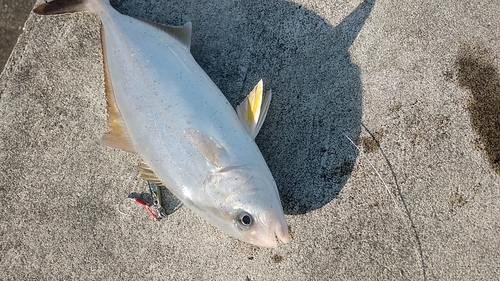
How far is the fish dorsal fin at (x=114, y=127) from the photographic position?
2.31 meters

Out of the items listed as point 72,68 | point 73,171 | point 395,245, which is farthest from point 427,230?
point 72,68

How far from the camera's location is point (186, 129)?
2.11 meters

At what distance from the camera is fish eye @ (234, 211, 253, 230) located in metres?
2.04

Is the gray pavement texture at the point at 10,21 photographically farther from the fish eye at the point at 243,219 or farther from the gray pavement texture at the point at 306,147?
the fish eye at the point at 243,219

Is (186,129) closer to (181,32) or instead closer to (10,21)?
(181,32)

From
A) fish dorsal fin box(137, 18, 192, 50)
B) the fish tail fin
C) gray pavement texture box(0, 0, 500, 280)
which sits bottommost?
gray pavement texture box(0, 0, 500, 280)

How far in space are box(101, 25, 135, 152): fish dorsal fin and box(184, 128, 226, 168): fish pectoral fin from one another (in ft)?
1.44

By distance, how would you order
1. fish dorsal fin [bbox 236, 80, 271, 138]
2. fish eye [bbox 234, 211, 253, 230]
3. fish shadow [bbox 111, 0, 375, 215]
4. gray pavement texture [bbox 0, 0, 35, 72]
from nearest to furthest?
fish eye [bbox 234, 211, 253, 230], fish dorsal fin [bbox 236, 80, 271, 138], fish shadow [bbox 111, 0, 375, 215], gray pavement texture [bbox 0, 0, 35, 72]

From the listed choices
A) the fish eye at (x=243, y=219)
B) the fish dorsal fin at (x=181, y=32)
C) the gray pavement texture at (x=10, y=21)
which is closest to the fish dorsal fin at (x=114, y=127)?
the fish dorsal fin at (x=181, y=32)

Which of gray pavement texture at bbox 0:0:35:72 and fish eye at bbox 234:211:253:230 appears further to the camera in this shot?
gray pavement texture at bbox 0:0:35:72

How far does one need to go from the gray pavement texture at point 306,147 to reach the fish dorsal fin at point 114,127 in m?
0.32

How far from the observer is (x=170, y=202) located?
257 cm

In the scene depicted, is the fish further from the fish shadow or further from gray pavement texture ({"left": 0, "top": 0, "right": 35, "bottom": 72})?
gray pavement texture ({"left": 0, "top": 0, "right": 35, "bottom": 72})

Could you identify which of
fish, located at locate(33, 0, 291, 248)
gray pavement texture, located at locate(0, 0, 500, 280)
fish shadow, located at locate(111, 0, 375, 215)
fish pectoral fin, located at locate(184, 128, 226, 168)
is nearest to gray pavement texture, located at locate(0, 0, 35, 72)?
gray pavement texture, located at locate(0, 0, 500, 280)
